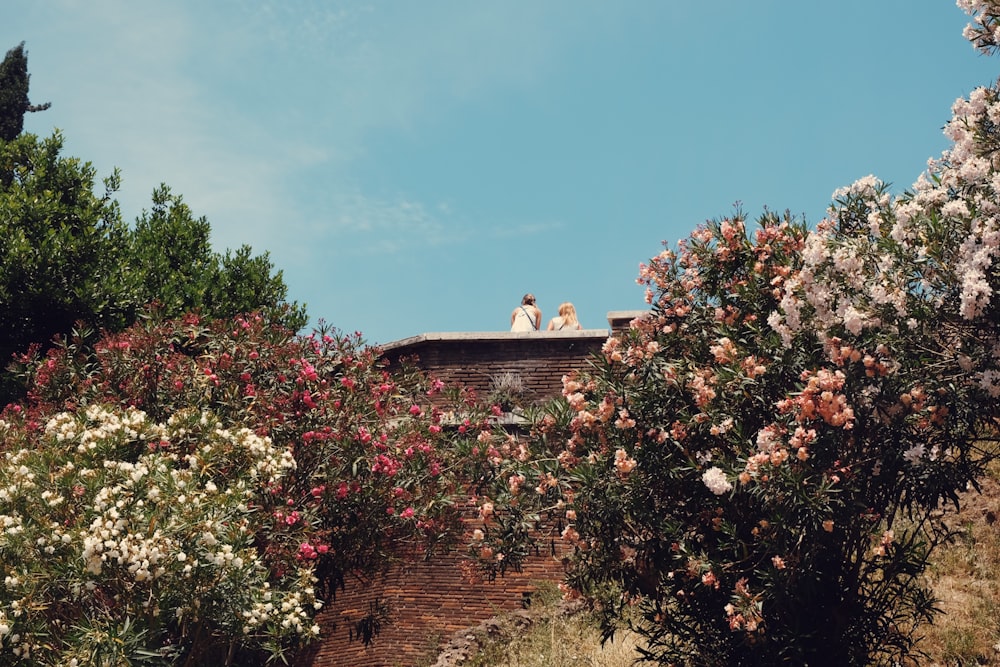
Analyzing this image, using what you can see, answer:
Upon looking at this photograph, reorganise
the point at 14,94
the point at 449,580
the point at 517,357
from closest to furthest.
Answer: the point at 449,580 → the point at 517,357 → the point at 14,94

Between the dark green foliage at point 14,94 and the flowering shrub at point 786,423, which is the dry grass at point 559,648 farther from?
the dark green foliage at point 14,94

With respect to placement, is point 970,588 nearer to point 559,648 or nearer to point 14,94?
point 559,648

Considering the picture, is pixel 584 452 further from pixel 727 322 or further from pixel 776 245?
pixel 776 245

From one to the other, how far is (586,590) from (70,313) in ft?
48.7

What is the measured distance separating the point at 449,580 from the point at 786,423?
10.8 meters

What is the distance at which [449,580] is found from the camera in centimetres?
2023

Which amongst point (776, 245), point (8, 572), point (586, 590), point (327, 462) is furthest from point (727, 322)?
point (8, 572)

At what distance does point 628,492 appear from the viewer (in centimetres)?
1208

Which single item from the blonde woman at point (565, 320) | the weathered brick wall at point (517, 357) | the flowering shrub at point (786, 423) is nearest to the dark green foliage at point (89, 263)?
the weathered brick wall at point (517, 357)

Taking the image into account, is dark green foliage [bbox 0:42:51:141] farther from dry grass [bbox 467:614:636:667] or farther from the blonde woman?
dry grass [bbox 467:614:636:667]

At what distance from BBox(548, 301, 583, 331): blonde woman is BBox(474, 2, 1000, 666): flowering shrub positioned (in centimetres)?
927

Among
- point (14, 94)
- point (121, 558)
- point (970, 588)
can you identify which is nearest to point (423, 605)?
point (970, 588)

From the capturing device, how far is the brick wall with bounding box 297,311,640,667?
781 inches

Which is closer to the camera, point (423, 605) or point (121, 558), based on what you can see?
point (121, 558)
